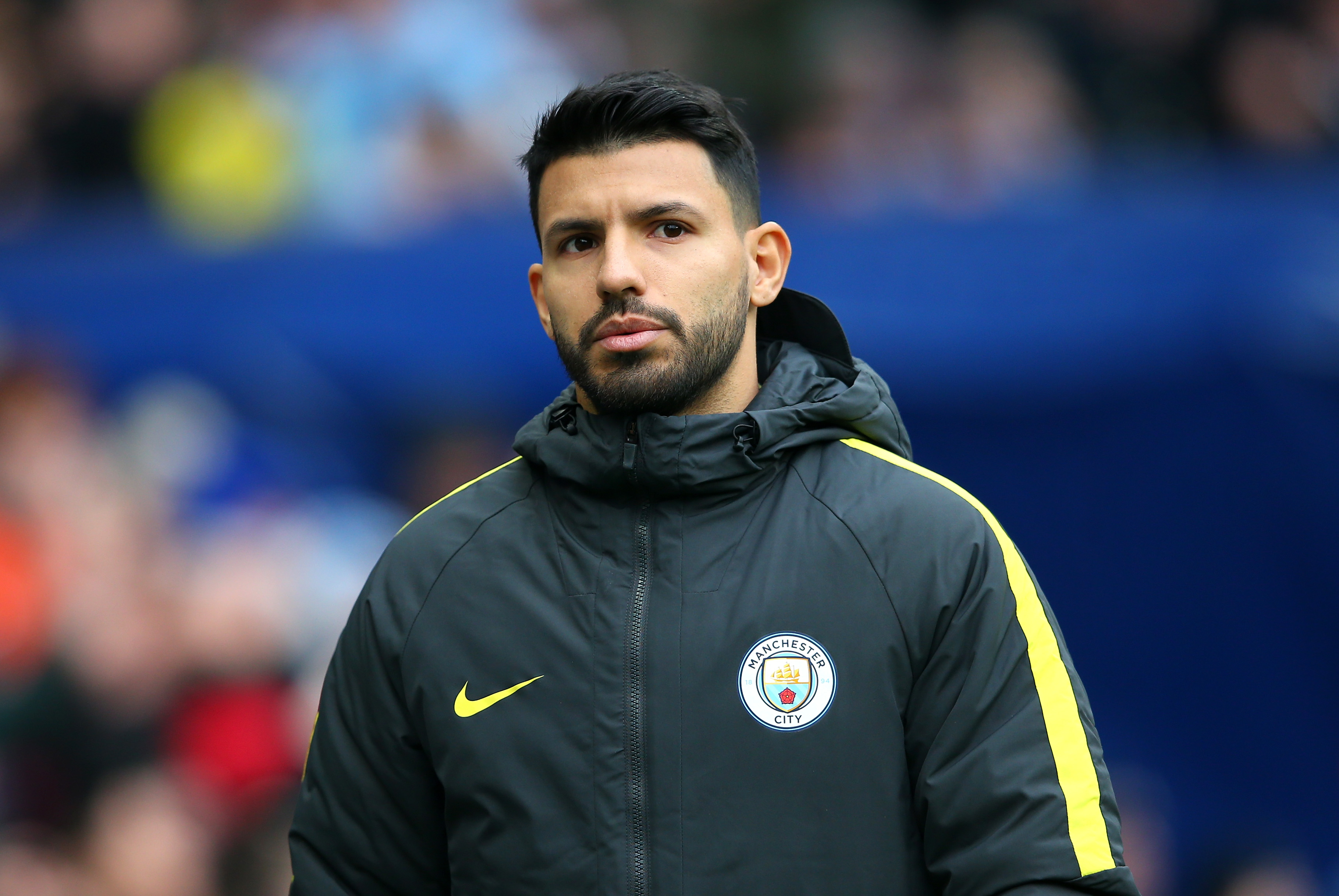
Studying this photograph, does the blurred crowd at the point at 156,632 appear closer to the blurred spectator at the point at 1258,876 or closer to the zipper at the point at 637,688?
the zipper at the point at 637,688

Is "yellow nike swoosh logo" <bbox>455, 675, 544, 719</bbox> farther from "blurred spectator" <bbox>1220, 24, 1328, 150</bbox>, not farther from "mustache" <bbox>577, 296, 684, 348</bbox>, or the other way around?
"blurred spectator" <bbox>1220, 24, 1328, 150</bbox>

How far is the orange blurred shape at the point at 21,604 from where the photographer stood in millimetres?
4891

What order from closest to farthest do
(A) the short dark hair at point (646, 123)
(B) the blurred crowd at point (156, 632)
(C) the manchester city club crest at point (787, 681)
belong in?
(C) the manchester city club crest at point (787, 681), (A) the short dark hair at point (646, 123), (B) the blurred crowd at point (156, 632)

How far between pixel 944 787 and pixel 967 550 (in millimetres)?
309

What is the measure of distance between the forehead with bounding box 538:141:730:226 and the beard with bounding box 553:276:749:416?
0.14 meters

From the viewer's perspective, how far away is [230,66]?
267 inches

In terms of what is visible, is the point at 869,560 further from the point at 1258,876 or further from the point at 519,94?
the point at 519,94

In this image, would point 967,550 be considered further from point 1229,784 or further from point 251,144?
point 251,144

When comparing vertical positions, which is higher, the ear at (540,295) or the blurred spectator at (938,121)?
the blurred spectator at (938,121)

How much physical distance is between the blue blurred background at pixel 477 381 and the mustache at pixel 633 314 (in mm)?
2566

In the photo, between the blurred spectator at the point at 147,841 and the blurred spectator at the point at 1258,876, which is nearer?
the blurred spectator at the point at 147,841

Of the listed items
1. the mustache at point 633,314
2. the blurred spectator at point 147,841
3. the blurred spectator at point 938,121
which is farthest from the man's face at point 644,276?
the blurred spectator at point 938,121

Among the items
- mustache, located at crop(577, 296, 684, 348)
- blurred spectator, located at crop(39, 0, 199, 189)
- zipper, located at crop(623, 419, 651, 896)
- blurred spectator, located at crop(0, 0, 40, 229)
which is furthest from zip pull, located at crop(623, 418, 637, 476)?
blurred spectator, located at crop(39, 0, 199, 189)

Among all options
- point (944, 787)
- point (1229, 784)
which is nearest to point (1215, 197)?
point (1229, 784)
